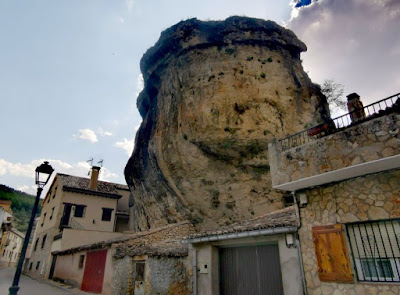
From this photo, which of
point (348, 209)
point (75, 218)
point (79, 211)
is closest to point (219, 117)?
point (348, 209)

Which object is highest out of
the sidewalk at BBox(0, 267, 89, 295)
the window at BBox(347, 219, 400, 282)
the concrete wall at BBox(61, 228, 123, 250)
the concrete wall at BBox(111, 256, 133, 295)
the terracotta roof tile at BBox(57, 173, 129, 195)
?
the terracotta roof tile at BBox(57, 173, 129, 195)

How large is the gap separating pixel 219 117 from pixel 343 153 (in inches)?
450

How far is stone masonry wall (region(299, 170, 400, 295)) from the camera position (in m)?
6.34

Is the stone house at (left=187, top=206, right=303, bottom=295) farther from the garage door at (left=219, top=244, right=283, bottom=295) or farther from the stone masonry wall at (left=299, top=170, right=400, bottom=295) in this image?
the stone masonry wall at (left=299, top=170, right=400, bottom=295)

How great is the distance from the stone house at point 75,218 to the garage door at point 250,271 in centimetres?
1714

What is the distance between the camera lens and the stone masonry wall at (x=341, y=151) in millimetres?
6348

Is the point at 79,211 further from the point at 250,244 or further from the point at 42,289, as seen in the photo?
the point at 250,244

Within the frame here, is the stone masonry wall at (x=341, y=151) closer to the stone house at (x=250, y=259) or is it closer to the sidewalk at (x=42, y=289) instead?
the stone house at (x=250, y=259)

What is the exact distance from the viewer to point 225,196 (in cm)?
1794

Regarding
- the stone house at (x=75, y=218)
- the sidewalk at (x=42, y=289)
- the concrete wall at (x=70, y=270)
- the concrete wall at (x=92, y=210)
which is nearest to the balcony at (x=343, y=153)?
the sidewalk at (x=42, y=289)

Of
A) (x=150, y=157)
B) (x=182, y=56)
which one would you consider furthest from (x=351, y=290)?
(x=182, y=56)

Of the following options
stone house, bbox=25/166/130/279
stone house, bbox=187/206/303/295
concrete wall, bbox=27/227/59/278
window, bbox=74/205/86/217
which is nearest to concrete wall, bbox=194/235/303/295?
stone house, bbox=187/206/303/295

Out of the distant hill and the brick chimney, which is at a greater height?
the distant hill

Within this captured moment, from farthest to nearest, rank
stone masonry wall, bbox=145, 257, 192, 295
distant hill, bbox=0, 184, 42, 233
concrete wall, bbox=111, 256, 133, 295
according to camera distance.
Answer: distant hill, bbox=0, 184, 42, 233 → concrete wall, bbox=111, 256, 133, 295 → stone masonry wall, bbox=145, 257, 192, 295
